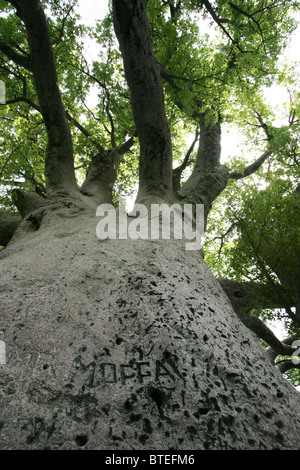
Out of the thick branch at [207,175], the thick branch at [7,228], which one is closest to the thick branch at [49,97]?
the thick branch at [7,228]

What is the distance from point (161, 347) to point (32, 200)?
2.95 m

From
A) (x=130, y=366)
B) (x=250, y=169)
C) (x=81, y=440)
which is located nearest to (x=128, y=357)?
(x=130, y=366)

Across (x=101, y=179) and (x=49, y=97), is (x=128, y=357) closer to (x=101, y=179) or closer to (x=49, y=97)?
(x=49, y=97)

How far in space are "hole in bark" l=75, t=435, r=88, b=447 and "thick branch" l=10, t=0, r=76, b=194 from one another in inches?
→ 124

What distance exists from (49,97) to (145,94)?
1.39m

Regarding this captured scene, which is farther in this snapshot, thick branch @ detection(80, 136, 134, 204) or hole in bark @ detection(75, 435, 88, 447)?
thick branch @ detection(80, 136, 134, 204)

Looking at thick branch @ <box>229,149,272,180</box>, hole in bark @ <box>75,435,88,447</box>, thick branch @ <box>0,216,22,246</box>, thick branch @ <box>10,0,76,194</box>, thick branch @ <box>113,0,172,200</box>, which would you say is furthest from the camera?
thick branch @ <box>229,149,272,180</box>

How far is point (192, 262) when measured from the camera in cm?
191

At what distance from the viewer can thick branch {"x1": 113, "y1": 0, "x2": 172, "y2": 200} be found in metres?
2.69

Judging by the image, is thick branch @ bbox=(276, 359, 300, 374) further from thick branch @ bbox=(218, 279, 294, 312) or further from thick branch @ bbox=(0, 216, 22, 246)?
thick branch @ bbox=(0, 216, 22, 246)

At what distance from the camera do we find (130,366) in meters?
1.02

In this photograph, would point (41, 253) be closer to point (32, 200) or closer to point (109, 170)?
point (32, 200)

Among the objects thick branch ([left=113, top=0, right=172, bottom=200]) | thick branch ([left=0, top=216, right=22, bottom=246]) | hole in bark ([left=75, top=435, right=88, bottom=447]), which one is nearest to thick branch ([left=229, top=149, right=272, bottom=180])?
thick branch ([left=113, top=0, right=172, bottom=200])

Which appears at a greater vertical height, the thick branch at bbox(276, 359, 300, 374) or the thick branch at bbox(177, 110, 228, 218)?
the thick branch at bbox(177, 110, 228, 218)
